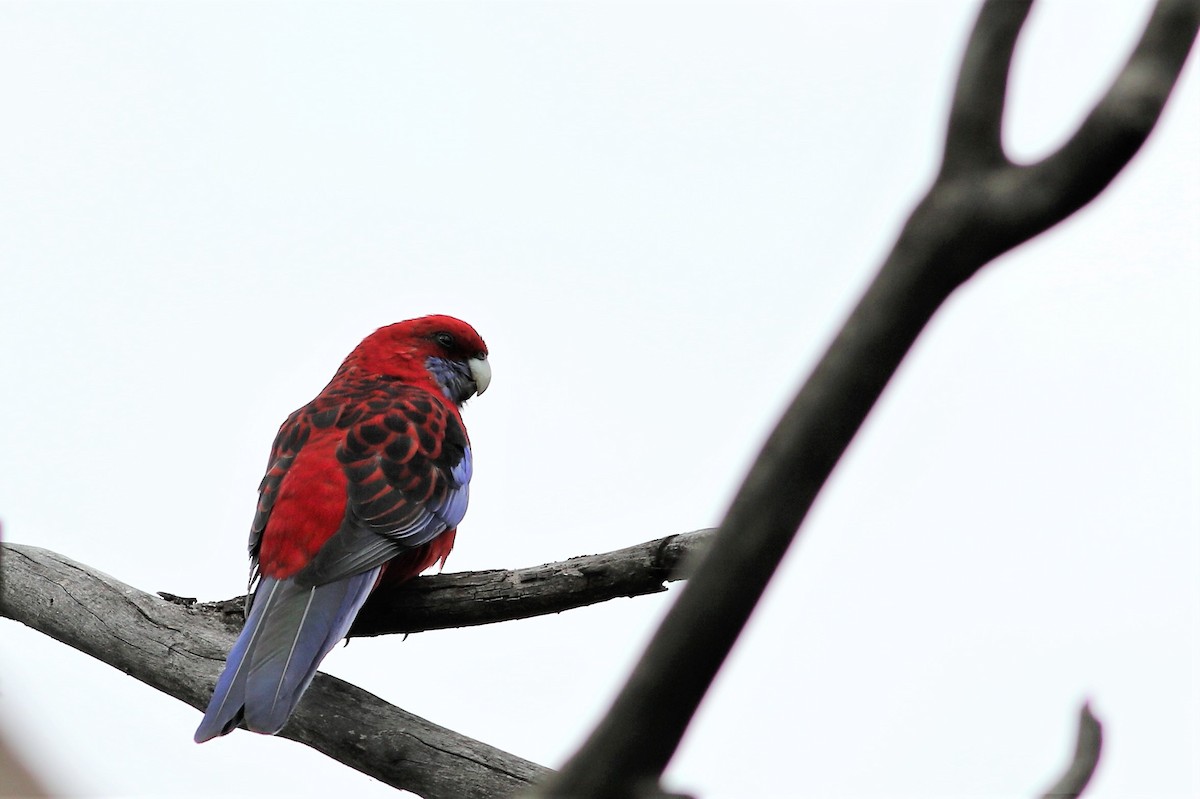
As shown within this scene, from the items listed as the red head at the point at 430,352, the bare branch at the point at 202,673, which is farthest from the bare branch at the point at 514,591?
the red head at the point at 430,352

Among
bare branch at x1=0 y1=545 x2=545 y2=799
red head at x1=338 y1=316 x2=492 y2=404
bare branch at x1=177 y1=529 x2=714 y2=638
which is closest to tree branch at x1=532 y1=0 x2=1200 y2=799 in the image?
bare branch at x1=177 y1=529 x2=714 y2=638

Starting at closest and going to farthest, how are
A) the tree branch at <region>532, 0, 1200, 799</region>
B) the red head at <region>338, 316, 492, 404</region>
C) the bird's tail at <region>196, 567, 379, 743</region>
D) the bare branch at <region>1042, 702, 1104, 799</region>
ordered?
the tree branch at <region>532, 0, 1200, 799</region> < the bare branch at <region>1042, 702, 1104, 799</region> < the bird's tail at <region>196, 567, 379, 743</region> < the red head at <region>338, 316, 492, 404</region>

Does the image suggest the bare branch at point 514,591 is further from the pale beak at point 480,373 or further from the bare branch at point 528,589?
the pale beak at point 480,373

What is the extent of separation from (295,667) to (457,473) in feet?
2.83

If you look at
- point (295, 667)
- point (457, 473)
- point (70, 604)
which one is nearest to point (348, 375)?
point (457, 473)

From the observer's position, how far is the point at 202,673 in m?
2.75

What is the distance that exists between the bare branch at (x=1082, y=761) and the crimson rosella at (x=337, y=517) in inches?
65.9

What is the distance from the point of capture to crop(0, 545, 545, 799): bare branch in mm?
2469

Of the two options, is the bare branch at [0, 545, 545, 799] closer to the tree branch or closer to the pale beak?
the pale beak

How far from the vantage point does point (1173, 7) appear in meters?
0.92

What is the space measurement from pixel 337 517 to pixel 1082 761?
78.7 inches

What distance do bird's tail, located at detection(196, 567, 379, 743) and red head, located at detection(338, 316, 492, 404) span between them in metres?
1.04

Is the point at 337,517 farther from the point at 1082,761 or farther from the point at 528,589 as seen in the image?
the point at 1082,761

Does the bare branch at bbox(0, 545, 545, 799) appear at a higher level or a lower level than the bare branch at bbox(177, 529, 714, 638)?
lower
